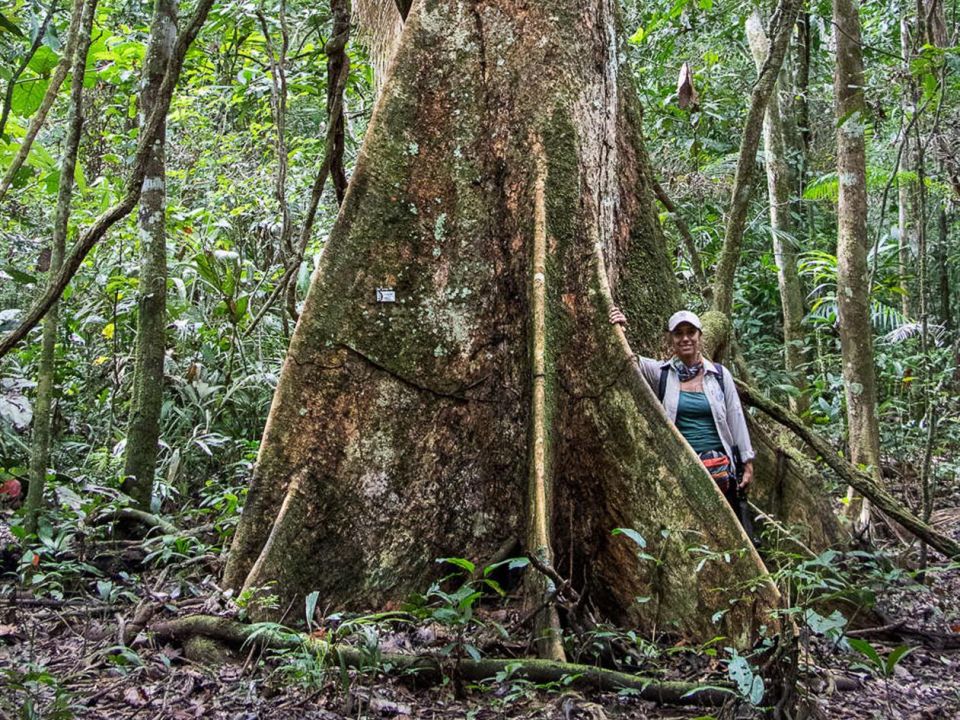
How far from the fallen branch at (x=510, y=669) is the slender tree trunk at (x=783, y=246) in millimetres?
5917

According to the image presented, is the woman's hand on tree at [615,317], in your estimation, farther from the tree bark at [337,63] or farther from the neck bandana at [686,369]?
the tree bark at [337,63]

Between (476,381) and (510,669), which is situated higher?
(476,381)

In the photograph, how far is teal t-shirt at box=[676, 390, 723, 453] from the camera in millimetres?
4715

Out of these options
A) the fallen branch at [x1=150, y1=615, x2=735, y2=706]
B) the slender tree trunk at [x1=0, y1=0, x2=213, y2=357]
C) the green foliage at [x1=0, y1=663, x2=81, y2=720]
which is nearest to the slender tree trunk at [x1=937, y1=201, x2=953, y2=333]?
the fallen branch at [x1=150, y1=615, x2=735, y2=706]

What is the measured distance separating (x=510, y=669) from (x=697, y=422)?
1927mm

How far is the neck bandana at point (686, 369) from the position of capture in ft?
15.5

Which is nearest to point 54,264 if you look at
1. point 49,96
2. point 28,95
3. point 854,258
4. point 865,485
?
point 49,96

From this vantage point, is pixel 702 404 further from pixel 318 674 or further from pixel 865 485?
pixel 318 674

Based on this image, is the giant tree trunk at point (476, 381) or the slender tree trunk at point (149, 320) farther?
the slender tree trunk at point (149, 320)

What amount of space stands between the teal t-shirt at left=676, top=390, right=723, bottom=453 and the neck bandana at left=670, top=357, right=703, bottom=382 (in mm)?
80

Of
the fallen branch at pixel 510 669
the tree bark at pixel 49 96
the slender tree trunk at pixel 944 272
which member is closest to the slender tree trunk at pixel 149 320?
the tree bark at pixel 49 96

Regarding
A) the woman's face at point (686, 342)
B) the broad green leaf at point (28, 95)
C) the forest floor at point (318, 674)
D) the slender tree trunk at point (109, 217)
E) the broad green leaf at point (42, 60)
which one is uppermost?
the broad green leaf at point (42, 60)

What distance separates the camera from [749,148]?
605 centimetres

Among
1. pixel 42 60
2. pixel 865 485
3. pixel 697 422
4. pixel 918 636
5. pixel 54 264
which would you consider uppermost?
pixel 42 60
